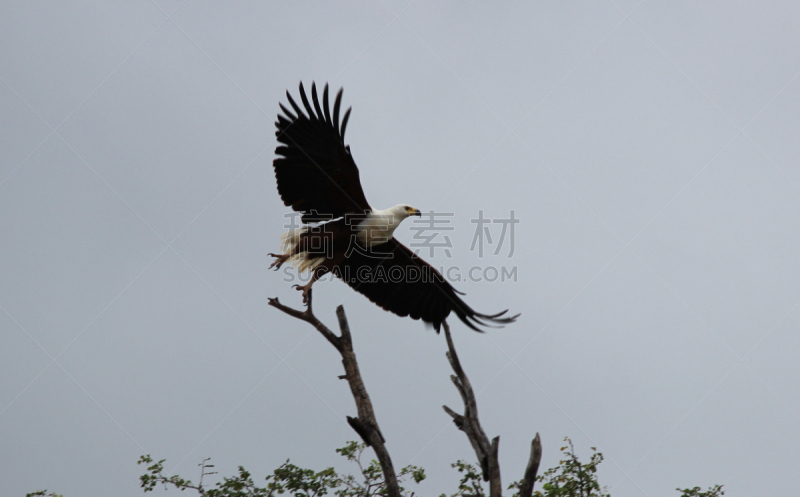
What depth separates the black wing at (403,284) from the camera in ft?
27.2

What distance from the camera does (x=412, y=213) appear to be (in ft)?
27.4

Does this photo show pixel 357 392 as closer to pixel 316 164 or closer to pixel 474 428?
pixel 474 428

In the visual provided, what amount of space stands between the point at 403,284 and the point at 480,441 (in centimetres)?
289

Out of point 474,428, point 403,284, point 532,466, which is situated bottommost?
point 532,466

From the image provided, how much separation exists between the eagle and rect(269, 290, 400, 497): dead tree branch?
2.43ft

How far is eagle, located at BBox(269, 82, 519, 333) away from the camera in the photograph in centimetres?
725

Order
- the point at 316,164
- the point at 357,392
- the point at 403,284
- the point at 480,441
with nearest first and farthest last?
1. the point at 480,441
2. the point at 357,392
3. the point at 316,164
4. the point at 403,284

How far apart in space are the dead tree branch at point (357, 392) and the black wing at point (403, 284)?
6.24 ft

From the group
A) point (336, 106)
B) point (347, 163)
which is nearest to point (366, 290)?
point (347, 163)

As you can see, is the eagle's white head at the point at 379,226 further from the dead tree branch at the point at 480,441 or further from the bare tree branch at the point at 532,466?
the bare tree branch at the point at 532,466

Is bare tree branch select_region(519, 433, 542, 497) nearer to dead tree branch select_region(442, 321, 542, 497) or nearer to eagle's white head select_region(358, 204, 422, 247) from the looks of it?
dead tree branch select_region(442, 321, 542, 497)

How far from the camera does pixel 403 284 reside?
862 centimetres

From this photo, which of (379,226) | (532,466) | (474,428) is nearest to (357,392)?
(474,428)

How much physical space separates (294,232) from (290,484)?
2.91 metres
